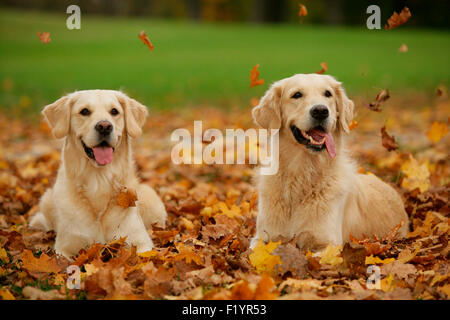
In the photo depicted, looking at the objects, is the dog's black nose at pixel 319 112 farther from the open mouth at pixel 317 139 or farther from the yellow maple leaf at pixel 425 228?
the yellow maple leaf at pixel 425 228

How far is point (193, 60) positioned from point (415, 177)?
2257 cm

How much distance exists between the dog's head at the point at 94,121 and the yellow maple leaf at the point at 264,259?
146 cm

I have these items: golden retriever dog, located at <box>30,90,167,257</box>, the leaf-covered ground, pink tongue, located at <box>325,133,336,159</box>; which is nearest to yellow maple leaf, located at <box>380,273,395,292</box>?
the leaf-covered ground

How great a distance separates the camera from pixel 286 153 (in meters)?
4.35

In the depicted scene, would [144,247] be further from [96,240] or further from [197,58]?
[197,58]

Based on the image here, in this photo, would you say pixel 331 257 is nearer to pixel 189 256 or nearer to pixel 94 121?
pixel 189 256

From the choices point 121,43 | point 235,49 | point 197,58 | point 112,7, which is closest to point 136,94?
point 197,58

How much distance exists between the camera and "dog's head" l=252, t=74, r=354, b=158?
160 inches

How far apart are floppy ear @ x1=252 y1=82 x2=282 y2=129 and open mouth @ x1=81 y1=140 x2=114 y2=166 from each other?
4.29 feet

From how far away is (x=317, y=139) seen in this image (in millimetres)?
4199

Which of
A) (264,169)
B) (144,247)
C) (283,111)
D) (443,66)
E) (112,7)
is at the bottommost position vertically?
(144,247)

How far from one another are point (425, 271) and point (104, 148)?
2597mm

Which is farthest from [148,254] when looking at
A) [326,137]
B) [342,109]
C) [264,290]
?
[342,109]

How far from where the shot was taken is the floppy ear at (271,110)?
14.4 ft
